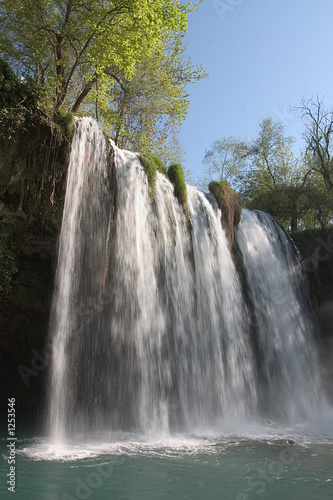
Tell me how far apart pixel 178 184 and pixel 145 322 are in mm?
4427

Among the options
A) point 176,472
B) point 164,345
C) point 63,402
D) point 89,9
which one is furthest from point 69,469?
point 89,9

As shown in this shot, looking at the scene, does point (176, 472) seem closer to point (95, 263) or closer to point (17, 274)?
point (95, 263)

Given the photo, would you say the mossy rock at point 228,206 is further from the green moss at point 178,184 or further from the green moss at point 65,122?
the green moss at point 65,122

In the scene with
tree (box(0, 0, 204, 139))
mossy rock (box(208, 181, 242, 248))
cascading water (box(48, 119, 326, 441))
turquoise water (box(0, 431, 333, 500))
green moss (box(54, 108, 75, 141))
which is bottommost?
turquoise water (box(0, 431, 333, 500))

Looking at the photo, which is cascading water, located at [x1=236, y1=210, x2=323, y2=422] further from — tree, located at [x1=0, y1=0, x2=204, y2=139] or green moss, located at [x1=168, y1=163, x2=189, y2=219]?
tree, located at [x1=0, y1=0, x2=204, y2=139]

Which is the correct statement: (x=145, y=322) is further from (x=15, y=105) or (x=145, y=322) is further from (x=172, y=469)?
(x=15, y=105)

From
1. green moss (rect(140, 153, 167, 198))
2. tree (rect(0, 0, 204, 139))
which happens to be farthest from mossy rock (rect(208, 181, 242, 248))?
tree (rect(0, 0, 204, 139))

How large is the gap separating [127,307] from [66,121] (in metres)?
4.70

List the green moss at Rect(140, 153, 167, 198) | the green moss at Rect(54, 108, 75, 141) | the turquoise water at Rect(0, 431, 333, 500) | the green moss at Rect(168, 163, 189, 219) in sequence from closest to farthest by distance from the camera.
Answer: the turquoise water at Rect(0, 431, 333, 500) < the green moss at Rect(54, 108, 75, 141) < the green moss at Rect(140, 153, 167, 198) < the green moss at Rect(168, 163, 189, 219)

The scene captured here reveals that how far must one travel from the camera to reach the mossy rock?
40.2 ft

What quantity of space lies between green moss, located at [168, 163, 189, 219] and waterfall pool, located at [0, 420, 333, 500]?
20.6 ft

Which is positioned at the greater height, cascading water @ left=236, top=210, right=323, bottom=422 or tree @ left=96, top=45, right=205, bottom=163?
tree @ left=96, top=45, right=205, bottom=163

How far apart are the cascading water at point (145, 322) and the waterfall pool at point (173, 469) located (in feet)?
3.65

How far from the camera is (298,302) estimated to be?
42.6 feet
